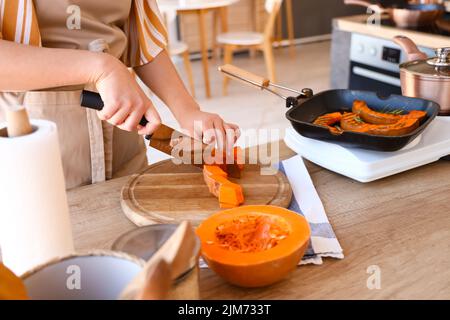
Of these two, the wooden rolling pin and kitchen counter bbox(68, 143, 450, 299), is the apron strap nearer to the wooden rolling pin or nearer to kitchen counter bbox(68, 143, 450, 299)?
kitchen counter bbox(68, 143, 450, 299)

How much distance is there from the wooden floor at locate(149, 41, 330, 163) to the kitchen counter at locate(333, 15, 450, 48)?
1170 millimetres

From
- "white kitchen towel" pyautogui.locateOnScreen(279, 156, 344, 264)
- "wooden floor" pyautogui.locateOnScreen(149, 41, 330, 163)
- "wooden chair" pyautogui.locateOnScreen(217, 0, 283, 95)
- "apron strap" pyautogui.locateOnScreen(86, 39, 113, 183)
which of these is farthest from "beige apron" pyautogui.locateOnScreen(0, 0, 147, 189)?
"wooden chair" pyautogui.locateOnScreen(217, 0, 283, 95)

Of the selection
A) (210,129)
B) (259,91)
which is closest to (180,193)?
(210,129)

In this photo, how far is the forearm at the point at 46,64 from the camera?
1001 mm

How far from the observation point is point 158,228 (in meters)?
0.69

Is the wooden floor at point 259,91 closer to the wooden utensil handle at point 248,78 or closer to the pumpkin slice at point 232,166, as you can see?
the wooden utensil handle at point 248,78

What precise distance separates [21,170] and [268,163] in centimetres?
67

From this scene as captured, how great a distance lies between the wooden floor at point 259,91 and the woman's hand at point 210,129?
204 centimetres

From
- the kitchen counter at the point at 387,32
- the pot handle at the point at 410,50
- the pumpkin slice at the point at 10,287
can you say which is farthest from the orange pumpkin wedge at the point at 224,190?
the kitchen counter at the point at 387,32

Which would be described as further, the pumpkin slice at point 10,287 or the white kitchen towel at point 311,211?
the white kitchen towel at point 311,211

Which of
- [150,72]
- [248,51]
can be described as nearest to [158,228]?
[150,72]

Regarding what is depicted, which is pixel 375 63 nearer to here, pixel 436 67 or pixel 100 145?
pixel 436 67

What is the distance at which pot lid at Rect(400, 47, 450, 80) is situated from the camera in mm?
1313
